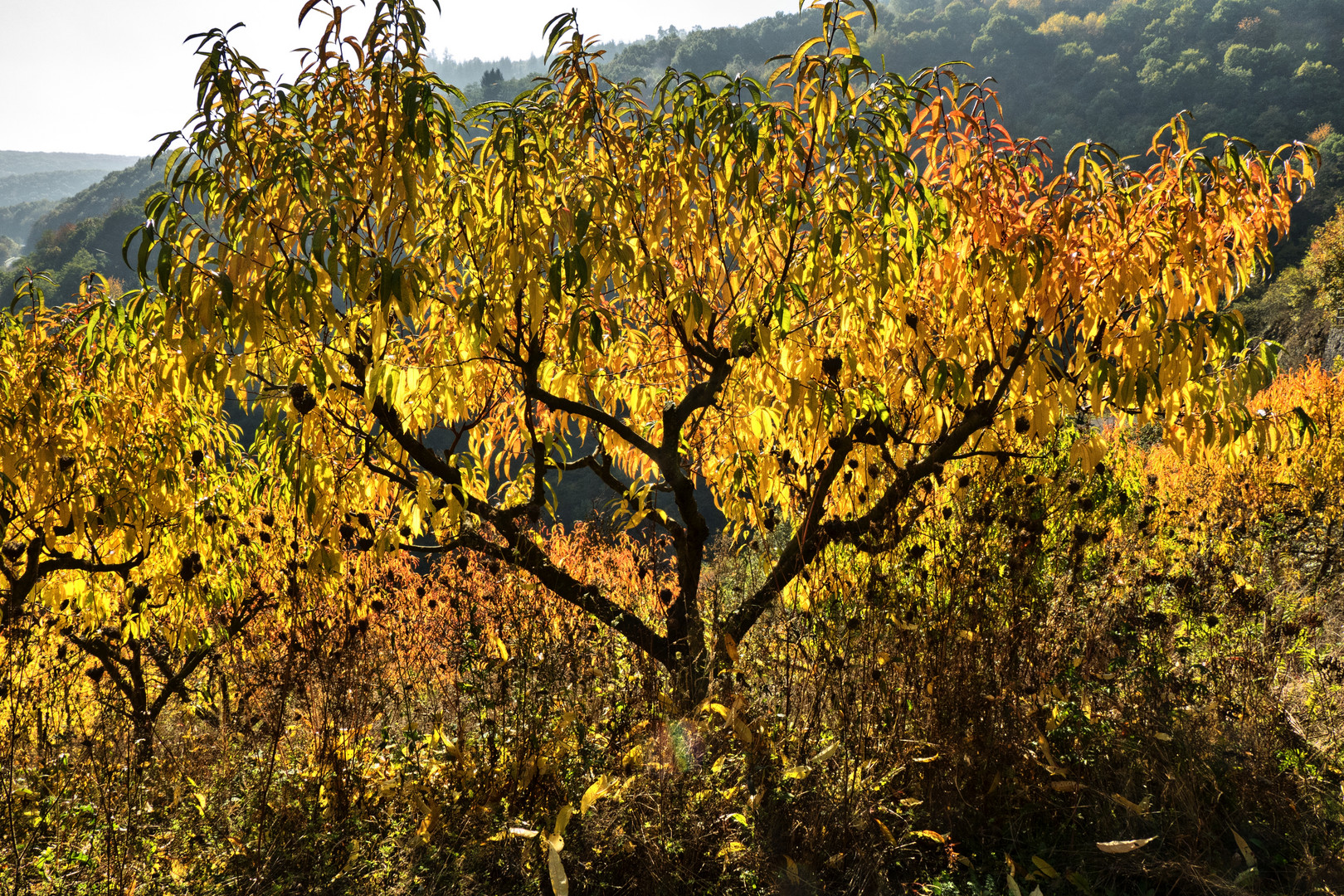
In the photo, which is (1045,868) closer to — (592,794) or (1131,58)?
(592,794)

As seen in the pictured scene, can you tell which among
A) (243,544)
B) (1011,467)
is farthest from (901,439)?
(243,544)

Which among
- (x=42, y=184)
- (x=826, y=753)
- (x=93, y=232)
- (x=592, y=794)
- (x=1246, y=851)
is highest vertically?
(x=42, y=184)

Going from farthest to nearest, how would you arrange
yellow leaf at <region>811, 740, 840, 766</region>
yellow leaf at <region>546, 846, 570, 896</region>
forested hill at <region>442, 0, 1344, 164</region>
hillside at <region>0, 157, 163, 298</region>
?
hillside at <region>0, 157, 163, 298</region>
forested hill at <region>442, 0, 1344, 164</region>
yellow leaf at <region>811, 740, 840, 766</region>
yellow leaf at <region>546, 846, 570, 896</region>

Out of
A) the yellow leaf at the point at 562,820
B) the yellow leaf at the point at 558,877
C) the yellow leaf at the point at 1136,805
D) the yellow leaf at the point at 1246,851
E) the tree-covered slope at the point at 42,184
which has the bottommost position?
the yellow leaf at the point at 1246,851

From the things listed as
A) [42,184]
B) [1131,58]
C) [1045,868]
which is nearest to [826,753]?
[1045,868]

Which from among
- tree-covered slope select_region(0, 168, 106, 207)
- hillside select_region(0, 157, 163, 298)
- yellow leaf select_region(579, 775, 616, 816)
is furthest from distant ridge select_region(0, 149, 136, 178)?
yellow leaf select_region(579, 775, 616, 816)

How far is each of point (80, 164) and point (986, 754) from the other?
177272mm

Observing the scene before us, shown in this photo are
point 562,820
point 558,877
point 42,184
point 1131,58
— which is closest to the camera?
point 558,877

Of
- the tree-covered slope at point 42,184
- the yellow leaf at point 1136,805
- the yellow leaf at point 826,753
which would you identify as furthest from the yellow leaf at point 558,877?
the tree-covered slope at point 42,184

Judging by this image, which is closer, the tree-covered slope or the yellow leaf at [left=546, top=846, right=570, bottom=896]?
the yellow leaf at [left=546, top=846, right=570, bottom=896]

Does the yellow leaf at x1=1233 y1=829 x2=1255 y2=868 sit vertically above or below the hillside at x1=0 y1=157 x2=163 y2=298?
below

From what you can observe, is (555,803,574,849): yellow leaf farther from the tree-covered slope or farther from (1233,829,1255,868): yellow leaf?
the tree-covered slope

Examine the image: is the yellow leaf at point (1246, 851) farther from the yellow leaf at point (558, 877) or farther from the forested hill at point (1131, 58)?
the forested hill at point (1131, 58)

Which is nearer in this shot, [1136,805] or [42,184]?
[1136,805]
